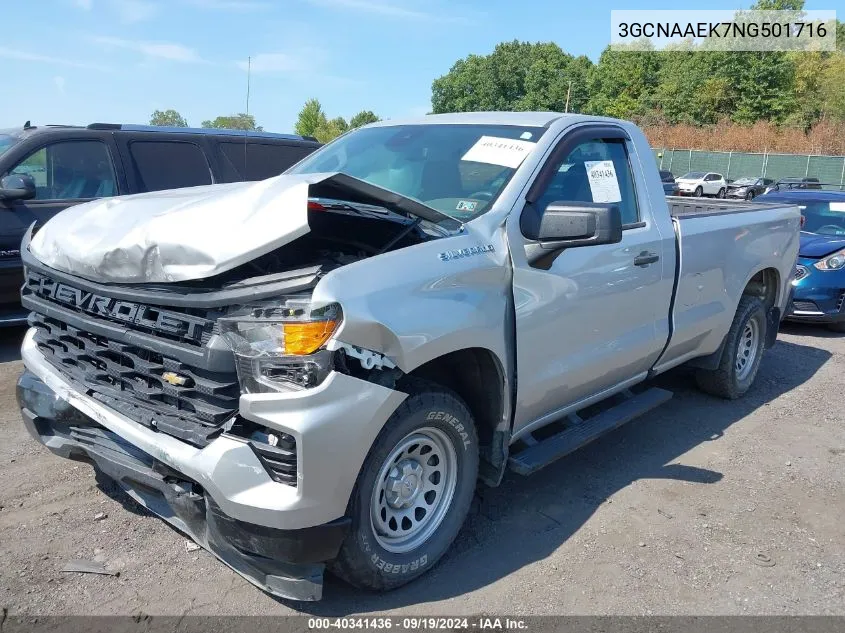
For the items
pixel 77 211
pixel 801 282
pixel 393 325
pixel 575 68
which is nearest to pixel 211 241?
pixel 393 325

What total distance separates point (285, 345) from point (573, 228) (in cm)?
143

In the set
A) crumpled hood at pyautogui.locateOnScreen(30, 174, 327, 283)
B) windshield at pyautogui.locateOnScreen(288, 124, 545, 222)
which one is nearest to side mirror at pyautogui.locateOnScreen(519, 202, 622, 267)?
windshield at pyautogui.locateOnScreen(288, 124, 545, 222)

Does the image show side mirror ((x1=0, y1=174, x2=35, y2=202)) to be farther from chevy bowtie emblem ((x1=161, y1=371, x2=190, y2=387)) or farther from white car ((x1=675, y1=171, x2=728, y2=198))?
white car ((x1=675, y1=171, x2=728, y2=198))

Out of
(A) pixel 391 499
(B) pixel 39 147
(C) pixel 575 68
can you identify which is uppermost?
(C) pixel 575 68

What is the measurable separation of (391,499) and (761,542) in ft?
6.57

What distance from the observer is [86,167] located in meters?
6.68

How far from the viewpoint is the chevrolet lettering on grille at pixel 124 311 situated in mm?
2664

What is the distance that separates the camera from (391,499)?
9.94ft

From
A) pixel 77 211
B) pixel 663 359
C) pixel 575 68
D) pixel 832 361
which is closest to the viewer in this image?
pixel 77 211

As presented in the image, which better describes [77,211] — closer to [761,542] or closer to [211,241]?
[211,241]

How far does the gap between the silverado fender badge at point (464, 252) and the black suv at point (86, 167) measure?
4.64 meters

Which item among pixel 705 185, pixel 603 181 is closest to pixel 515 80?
pixel 705 185

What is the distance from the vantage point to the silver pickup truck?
2.56 meters

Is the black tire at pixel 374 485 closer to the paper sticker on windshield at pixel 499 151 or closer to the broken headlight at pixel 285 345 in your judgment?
the broken headlight at pixel 285 345
